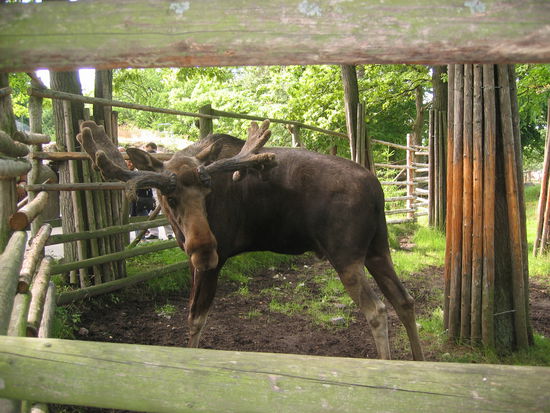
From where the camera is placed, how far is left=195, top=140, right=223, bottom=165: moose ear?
14.7 ft

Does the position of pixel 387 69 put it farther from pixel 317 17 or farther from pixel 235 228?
pixel 317 17

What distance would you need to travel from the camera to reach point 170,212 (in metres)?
4.35

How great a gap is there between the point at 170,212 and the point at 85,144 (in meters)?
0.93

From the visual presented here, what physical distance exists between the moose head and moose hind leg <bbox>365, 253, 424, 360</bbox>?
147 cm

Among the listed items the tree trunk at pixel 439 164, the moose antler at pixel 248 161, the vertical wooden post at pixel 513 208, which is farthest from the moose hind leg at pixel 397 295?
the tree trunk at pixel 439 164

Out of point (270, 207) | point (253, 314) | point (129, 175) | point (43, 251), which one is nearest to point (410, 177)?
point (253, 314)

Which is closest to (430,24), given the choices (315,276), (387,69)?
(315,276)

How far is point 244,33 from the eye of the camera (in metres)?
1.58

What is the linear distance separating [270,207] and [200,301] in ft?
3.73

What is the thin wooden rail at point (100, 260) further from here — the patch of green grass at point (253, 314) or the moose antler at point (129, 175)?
the moose antler at point (129, 175)

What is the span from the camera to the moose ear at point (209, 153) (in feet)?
14.7

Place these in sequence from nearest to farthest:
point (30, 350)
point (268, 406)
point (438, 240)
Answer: point (268, 406) < point (30, 350) < point (438, 240)

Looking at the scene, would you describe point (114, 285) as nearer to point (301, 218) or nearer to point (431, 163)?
point (301, 218)

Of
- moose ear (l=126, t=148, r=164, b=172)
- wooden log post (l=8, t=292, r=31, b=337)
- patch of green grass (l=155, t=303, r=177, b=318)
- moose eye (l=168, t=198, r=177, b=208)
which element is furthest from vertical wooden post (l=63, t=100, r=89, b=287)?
wooden log post (l=8, t=292, r=31, b=337)
